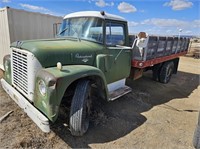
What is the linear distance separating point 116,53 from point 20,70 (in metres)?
2.15

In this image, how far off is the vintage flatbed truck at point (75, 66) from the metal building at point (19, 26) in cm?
312

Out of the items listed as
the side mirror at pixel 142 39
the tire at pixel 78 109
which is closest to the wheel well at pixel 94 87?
the tire at pixel 78 109

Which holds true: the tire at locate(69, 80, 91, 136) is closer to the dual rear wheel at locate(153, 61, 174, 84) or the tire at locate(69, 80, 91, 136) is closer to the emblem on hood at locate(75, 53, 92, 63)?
the emblem on hood at locate(75, 53, 92, 63)

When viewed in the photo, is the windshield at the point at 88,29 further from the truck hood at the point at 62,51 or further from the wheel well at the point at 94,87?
the wheel well at the point at 94,87

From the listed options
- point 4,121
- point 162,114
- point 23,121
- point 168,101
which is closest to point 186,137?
point 162,114

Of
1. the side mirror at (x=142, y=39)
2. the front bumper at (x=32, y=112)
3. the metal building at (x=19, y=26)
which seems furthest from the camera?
the metal building at (x=19, y=26)

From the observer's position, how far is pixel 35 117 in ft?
8.94

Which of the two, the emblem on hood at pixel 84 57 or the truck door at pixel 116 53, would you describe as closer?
the emblem on hood at pixel 84 57

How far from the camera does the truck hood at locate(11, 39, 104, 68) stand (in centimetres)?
298

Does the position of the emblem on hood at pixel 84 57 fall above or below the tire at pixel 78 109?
above

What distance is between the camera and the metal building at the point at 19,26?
6578 millimetres

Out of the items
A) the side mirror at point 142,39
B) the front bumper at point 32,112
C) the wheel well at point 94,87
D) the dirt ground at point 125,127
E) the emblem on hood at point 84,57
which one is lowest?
the dirt ground at point 125,127

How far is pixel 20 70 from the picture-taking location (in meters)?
3.29

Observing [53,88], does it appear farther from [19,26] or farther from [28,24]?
[28,24]
